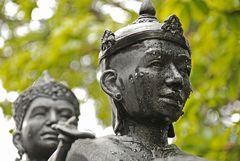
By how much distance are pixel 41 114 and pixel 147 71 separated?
202 cm

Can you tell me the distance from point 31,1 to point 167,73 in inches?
196

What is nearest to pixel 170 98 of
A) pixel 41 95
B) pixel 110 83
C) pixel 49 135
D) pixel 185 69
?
pixel 185 69

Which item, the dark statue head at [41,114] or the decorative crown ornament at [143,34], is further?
the dark statue head at [41,114]

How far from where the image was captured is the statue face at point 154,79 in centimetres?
461

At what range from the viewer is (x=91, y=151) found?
14.8 ft

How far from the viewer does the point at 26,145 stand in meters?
6.48

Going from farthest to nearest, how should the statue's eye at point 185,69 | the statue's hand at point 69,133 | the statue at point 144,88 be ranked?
1. the statue's eye at point 185,69
2. the statue at point 144,88
3. the statue's hand at point 69,133

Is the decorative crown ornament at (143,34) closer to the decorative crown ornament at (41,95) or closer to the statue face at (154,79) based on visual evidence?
the statue face at (154,79)

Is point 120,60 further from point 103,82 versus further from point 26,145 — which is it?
point 26,145

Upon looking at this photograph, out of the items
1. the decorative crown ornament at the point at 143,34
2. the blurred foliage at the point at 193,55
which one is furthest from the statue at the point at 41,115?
the decorative crown ornament at the point at 143,34

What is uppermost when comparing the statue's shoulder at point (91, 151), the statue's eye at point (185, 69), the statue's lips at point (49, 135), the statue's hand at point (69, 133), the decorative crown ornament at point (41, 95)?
the decorative crown ornament at point (41, 95)

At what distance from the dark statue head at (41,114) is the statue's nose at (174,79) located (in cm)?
182

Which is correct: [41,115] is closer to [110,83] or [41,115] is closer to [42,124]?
[42,124]

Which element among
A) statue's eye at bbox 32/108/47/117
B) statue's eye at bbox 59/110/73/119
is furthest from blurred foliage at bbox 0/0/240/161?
statue's eye at bbox 32/108/47/117
